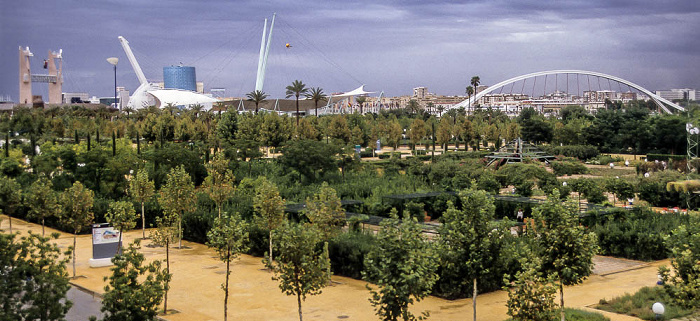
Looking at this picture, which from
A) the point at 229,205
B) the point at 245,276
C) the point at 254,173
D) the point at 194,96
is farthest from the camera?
the point at 194,96

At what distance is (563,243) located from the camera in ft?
43.5

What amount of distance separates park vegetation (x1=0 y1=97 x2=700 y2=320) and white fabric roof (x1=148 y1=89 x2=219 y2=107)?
63516 millimetres

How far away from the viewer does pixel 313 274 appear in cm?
1407

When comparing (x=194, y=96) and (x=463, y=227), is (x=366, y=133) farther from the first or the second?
(x=194, y=96)

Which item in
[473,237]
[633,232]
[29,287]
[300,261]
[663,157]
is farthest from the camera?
[663,157]

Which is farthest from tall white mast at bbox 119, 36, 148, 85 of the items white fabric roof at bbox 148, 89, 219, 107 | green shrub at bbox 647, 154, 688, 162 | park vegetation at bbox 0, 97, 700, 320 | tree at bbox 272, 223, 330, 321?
tree at bbox 272, 223, 330, 321

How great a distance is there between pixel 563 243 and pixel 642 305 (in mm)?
3881

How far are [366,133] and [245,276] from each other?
5333 cm

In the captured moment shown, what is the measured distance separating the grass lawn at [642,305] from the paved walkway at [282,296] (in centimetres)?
36

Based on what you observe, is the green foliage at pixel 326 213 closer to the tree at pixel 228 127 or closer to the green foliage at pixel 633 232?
the green foliage at pixel 633 232

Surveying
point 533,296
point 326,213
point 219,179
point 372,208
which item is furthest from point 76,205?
point 533,296

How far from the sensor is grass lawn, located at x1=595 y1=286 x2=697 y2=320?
49.4 ft

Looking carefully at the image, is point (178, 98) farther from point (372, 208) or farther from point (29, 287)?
point (29, 287)

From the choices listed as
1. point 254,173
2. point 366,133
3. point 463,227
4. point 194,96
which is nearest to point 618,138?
point 366,133
